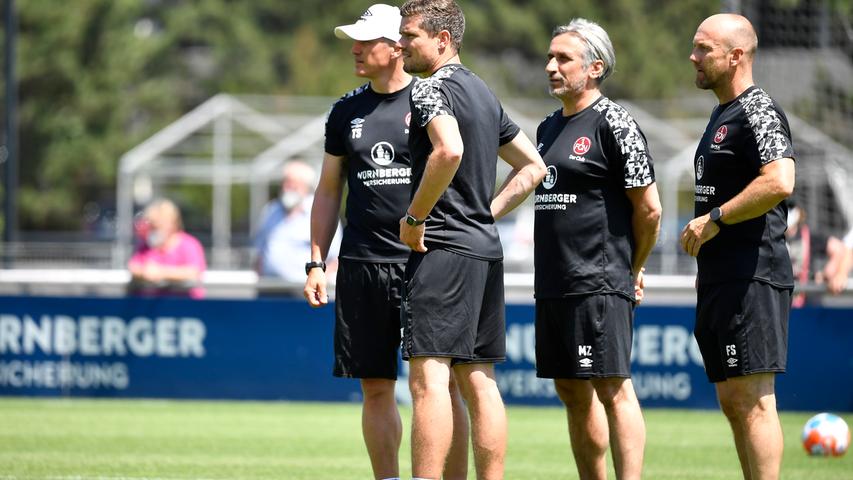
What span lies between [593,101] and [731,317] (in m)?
1.33

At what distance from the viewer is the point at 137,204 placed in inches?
1929

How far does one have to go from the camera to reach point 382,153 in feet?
23.1

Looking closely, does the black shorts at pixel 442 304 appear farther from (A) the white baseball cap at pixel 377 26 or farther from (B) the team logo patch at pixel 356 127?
(A) the white baseball cap at pixel 377 26

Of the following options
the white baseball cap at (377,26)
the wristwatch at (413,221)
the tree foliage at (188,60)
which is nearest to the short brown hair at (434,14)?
the white baseball cap at (377,26)

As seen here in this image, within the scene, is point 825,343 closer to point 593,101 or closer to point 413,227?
point 593,101

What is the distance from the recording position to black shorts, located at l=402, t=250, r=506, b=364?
6277 millimetres

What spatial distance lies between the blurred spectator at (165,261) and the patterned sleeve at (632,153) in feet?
25.0

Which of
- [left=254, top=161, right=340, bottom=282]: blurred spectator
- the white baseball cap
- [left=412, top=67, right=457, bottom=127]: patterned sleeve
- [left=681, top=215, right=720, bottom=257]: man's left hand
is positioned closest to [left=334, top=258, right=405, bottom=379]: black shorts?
[left=412, top=67, right=457, bottom=127]: patterned sleeve

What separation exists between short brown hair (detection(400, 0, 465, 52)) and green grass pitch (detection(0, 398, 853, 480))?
3312 mm

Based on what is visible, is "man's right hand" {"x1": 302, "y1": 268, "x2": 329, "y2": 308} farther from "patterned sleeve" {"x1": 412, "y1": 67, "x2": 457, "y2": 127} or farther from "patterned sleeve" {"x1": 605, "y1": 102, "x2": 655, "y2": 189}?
"patterned sleeve" {"x1": 605, "y1": 102, "x2": 655, "y2": 189}

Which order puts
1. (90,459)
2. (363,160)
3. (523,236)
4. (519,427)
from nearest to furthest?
(363,160) < (90,459) < (519,427) < (523,236)

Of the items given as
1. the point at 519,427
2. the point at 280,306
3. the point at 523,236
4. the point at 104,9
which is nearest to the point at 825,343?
the point at 519,427

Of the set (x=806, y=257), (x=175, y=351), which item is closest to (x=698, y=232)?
(x=806, y=257)

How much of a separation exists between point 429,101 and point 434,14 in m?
0.46
